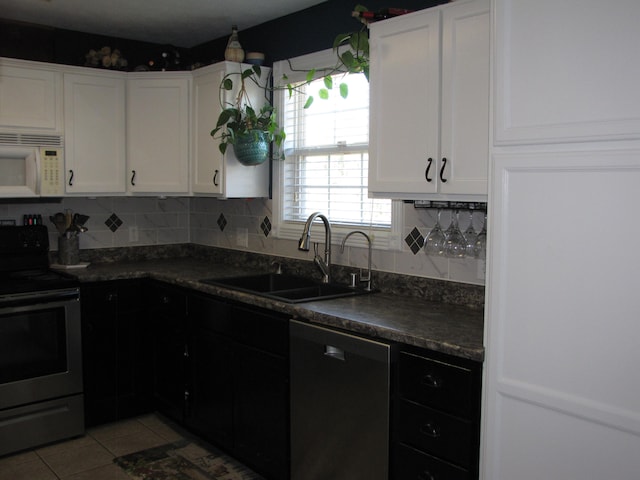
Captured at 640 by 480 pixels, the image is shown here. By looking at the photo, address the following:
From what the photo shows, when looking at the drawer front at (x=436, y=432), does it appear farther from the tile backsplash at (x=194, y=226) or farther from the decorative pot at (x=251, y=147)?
the decorative pot at (x=251, y=147)

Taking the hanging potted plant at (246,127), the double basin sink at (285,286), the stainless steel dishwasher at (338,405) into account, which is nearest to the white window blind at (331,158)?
the hanging potted plant at (246,127)

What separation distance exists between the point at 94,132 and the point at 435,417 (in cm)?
290

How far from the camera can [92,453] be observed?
352 centimetres

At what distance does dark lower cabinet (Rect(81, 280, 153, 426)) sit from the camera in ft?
12.4

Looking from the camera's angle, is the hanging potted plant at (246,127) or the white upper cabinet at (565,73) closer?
the white upper cabinet at (565,73)

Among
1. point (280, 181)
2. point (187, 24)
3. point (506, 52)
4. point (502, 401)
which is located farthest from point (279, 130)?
point (502, 401)

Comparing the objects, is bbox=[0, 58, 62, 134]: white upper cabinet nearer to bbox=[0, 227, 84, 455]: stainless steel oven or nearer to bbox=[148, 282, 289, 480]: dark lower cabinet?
bbox=[0, 227, 84, 455]: stainless steel oven

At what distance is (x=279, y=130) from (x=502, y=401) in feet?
7.82

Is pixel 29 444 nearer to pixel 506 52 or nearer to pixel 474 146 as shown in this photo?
pixel 474 146

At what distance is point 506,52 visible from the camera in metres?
1.92

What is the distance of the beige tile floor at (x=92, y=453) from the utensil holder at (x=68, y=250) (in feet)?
3.47

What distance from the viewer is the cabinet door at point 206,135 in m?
3.90

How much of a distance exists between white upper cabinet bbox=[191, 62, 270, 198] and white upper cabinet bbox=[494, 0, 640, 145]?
222cm

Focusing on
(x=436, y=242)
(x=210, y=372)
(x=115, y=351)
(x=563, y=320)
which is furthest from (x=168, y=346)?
(x=563, y=320)
